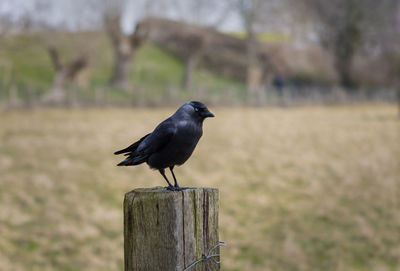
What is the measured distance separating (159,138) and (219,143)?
13.9 meters

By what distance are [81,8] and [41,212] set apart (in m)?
22.6

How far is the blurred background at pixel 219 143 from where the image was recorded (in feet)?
29.3

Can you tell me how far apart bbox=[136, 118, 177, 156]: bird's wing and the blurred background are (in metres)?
5.64

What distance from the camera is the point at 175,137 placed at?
291 centimetres

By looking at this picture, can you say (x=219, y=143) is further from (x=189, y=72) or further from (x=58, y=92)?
(x=189, y=72)

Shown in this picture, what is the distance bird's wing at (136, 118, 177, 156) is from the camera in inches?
114

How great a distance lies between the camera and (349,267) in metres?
8.30

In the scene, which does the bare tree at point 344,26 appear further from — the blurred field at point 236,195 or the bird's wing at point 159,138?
the bird's wing at point 159,138

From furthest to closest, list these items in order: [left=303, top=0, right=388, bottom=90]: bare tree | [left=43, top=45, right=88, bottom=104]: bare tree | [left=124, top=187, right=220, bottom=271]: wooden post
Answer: [left=303, top=0, right=388, bottom=90]: bare tree, [left=43, top=45, right=88, bottom=104]: bare tree, [left=124, top=187, right=220, bottom=271]: wooden post

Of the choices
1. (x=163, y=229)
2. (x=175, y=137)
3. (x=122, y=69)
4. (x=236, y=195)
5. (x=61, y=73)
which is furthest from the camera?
(x=122, y=69)

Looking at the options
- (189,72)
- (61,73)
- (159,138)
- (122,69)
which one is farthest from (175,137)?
(189,72)

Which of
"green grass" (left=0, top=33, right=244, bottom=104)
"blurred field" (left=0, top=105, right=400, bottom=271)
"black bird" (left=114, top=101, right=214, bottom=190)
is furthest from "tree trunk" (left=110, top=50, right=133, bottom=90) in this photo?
"black bird" (left=114, top=101, right=214, bottom=190)

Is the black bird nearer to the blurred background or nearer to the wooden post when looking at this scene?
the wooden post

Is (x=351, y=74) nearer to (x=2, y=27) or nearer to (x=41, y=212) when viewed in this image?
(x=2, y=27)
